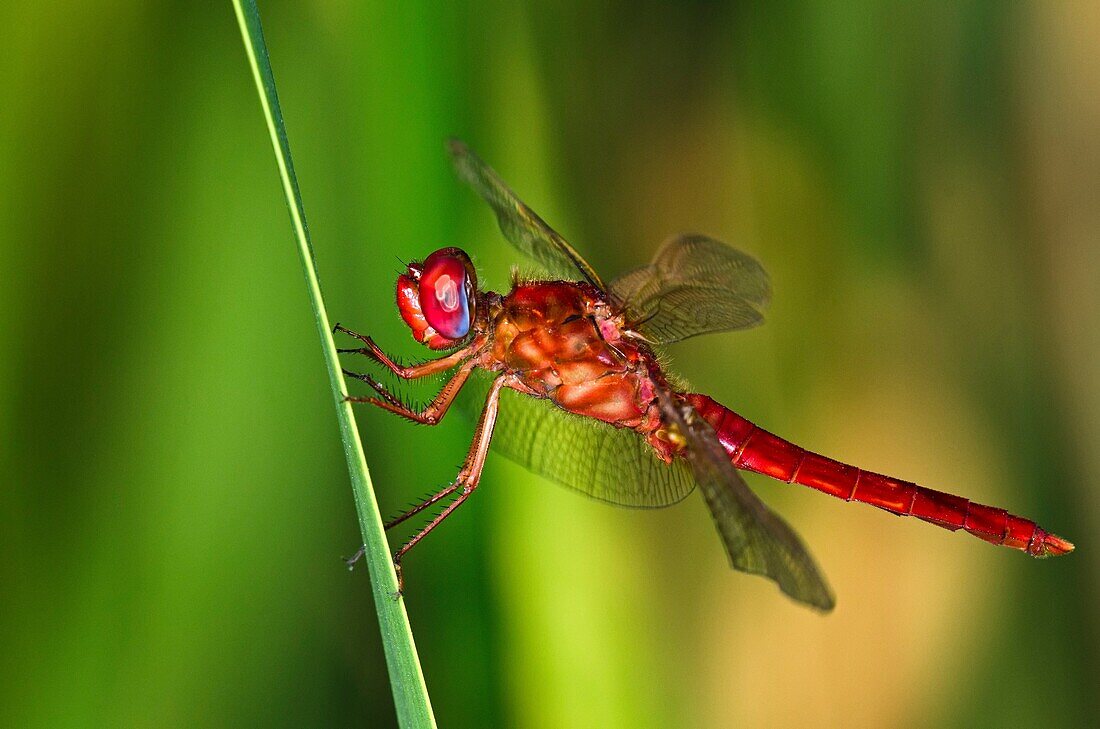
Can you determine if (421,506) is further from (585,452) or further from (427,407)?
(585,452)

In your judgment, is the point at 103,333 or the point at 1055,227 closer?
the point at 103,333

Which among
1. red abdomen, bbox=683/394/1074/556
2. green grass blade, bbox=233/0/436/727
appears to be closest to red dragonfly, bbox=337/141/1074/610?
red abdomen, bbox=683/394/1074/556

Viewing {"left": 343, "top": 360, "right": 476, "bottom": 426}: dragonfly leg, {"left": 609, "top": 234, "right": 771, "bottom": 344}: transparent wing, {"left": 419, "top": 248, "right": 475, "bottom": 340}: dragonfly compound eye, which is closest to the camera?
{"left": 343, "top": 360, "right": 476, "bottom": 426}: dragonfly leg

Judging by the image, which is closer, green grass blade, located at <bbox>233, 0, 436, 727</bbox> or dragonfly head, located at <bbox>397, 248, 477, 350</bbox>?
green grass blade, located at <bbox>233, 0, 436, 727</bbox>

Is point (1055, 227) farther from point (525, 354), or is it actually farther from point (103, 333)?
point (103, 333)

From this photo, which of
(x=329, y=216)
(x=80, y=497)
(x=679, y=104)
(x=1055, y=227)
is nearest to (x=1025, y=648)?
(x=1055, y=227)

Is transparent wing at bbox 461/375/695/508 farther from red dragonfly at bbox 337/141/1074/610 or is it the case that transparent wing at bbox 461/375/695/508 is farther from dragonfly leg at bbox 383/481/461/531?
dragonfly leg at bbox 383/481/461/531
